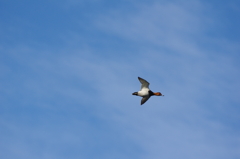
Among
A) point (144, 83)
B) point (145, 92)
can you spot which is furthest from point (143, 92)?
point (144, 83)

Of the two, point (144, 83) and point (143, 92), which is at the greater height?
point (144, 83)

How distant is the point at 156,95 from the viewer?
296 ft

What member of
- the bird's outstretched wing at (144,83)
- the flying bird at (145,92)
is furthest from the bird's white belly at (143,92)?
the bird's outstretched wing at (144,83)

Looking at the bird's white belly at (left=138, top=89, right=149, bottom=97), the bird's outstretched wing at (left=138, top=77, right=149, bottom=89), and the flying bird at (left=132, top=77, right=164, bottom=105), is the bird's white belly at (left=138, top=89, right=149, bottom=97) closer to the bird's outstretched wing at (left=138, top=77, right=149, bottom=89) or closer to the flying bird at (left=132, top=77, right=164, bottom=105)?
the flying bird at (left=132, top=77, right=164, bottom=105)

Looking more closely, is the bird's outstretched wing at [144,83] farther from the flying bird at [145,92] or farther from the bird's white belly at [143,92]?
the bird's white belly at [143,92]

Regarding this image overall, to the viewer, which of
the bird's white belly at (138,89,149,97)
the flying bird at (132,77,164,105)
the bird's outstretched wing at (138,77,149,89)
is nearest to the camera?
the bird's outstretched wing at (138,77,149,89)

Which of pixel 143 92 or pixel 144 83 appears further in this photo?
pixel 143 92

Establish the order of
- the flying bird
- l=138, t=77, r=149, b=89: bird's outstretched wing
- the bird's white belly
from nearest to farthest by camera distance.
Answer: l=138, t=77, r=149, b=89: bird's outstretched wing, the flying bird, the bird's white belly

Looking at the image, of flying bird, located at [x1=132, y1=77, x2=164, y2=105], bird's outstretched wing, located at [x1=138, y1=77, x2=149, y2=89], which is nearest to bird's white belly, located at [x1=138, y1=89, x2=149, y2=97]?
flying bird, located at [x1=132, y1=77, x2=164, y2=105]

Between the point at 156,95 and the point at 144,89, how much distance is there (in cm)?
238

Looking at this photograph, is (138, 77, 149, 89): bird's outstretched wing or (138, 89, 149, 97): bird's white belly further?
(138, 89, 149, 97): bird's white belly

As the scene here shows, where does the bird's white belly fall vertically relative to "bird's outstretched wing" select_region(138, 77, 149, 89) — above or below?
below

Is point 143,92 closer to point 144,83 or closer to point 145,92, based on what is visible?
point 145,92

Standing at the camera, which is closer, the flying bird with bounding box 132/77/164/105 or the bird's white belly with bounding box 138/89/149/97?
the flying bird with bounding box 132/77/164/105
